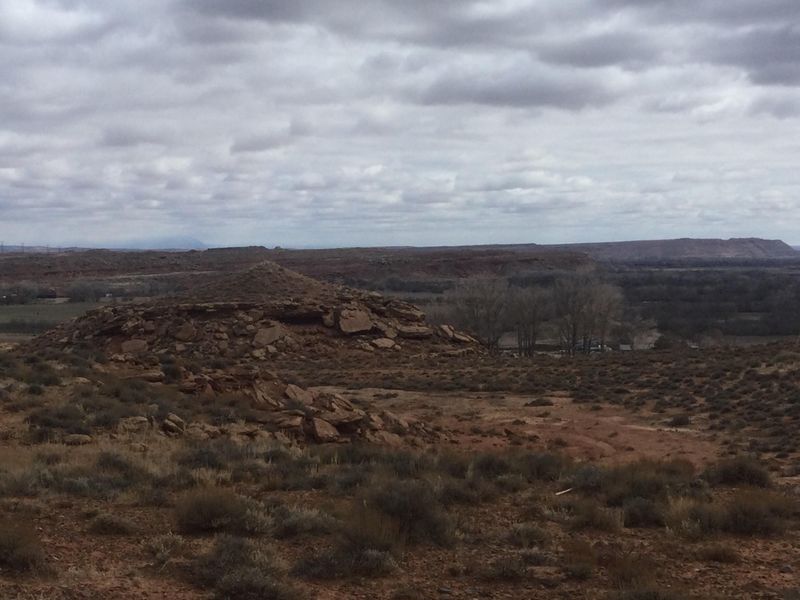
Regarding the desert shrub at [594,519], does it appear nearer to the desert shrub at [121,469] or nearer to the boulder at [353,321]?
the desert shrub at [121,469]

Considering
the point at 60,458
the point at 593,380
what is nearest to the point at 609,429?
the point at 593,380

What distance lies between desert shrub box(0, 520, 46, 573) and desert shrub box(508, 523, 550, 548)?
461cm

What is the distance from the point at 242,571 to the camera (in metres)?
6.50

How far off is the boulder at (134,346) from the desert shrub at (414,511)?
31933 millimetres

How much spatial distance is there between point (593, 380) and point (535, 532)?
847 inches

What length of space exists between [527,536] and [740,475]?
5.46 meters

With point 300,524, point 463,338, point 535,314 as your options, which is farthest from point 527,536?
point 535,314

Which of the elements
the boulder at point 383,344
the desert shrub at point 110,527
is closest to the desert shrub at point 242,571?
the desert shrub at point 110,527

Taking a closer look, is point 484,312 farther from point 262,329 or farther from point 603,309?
point 262,329

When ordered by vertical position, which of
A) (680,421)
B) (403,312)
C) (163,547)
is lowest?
(680,421)

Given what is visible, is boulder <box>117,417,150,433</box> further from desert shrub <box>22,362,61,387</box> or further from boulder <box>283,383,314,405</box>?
boulder <box>283,383,314,405</box>

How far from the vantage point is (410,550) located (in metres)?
7.93

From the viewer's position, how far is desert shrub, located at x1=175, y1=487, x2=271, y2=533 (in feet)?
26.6

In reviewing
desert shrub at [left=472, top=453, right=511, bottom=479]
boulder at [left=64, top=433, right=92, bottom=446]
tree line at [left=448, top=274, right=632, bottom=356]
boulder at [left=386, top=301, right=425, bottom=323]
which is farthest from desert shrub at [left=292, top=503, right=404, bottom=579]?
tree line at [left=448, top=274, right=632, bottom=356]
